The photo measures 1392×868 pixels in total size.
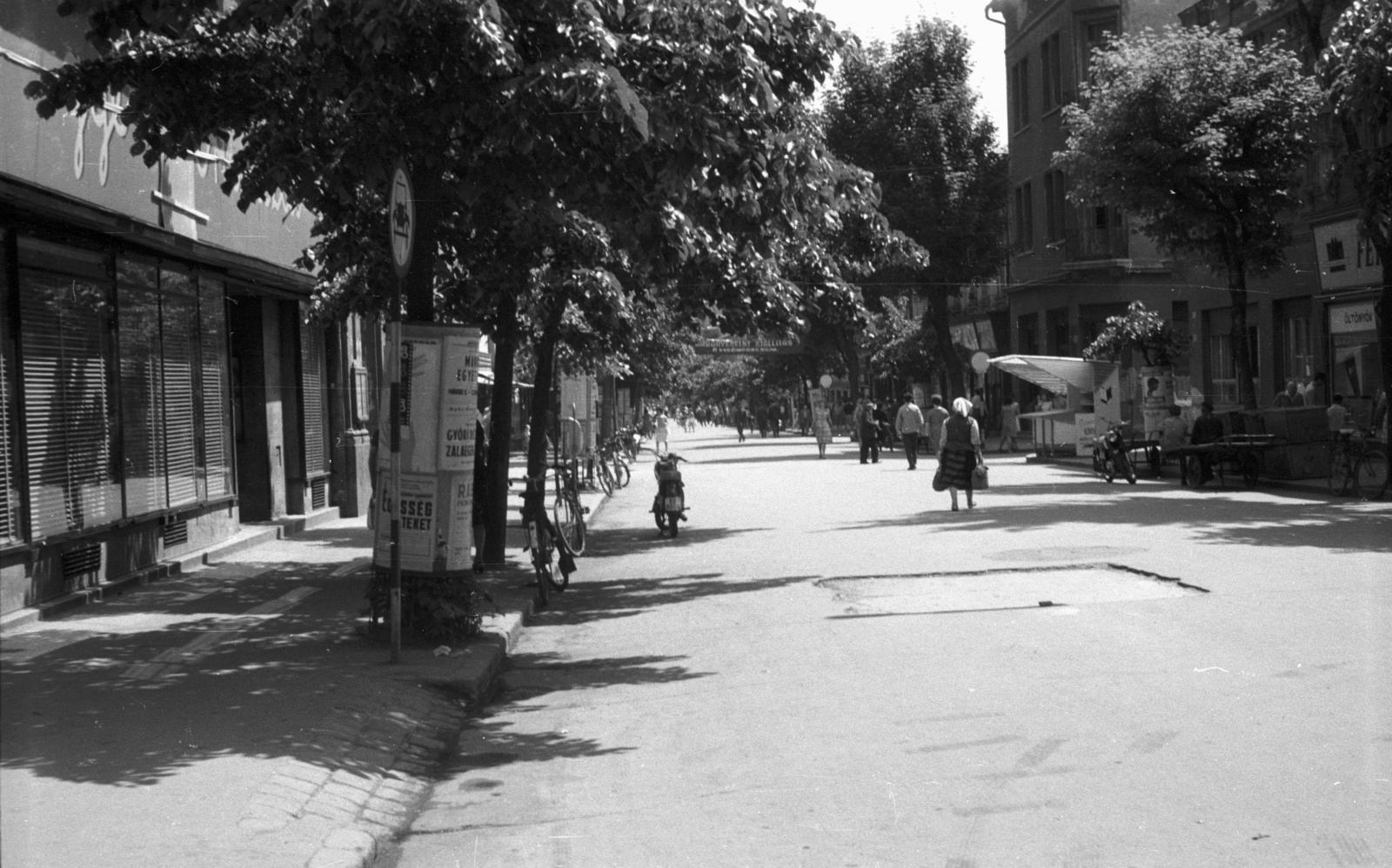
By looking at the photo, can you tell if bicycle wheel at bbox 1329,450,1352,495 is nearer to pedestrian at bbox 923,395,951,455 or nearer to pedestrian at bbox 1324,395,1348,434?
pedestrian at bbox 1324,395,1348,434

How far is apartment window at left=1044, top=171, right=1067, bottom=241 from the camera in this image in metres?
50.6

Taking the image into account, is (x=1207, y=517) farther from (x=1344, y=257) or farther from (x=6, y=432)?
(x=6, y=432)

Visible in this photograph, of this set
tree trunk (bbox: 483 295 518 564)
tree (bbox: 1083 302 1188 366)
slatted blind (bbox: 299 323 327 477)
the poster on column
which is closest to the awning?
tree (bbox: 1083 302 1188 366)

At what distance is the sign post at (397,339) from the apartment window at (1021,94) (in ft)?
152

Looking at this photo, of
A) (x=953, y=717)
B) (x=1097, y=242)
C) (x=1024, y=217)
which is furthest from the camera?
(x=1024, y=217)

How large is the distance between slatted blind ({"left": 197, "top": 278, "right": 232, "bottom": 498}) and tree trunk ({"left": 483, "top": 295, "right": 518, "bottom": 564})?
3271mm

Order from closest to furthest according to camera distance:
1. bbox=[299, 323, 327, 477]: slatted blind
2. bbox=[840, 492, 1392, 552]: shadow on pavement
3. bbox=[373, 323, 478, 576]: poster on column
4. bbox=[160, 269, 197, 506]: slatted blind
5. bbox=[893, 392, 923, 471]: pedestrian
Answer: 1. bbox=[373, 323, 478, 576]: poster on column
2. bbox=[160, 269, 197, 506]: slatted blind
3. bbox=[840, 492, 1392, 552]: shadow on pavement
4. bbox=[299, 323, 327, 477]: slatted blind
5. bbox=[893, 392, 923, 471]: pedestrian

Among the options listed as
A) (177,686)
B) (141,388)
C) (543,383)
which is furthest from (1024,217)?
(177,686)

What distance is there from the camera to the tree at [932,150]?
180ft

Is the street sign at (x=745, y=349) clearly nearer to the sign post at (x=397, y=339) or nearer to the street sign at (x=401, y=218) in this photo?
the sign post at (x=397, y=339)

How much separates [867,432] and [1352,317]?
13752mm

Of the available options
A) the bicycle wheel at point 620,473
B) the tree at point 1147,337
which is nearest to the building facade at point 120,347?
the bicycle wheel at point 620,473

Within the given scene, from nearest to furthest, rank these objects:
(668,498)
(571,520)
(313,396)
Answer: (571,520) < (668,498) < (313,396)

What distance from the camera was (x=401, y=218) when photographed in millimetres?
9602
